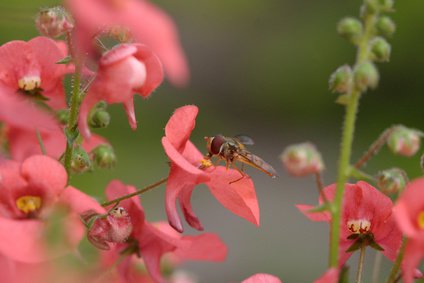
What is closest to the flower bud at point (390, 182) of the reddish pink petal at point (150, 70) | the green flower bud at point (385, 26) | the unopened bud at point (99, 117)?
the green flower bud at point (385, 26)

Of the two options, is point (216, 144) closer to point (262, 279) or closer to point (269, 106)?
point (262, 279)

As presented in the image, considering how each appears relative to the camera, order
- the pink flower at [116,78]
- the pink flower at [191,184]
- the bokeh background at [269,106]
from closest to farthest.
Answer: the pink flower at [116,78], the pink flower at [191,184], the bokeh background at [269,106]

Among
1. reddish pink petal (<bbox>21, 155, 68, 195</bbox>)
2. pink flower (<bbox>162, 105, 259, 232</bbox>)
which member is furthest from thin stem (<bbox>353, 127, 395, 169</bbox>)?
reddish pink petal (<bbox>21, 155, 68, 195</bbox>)

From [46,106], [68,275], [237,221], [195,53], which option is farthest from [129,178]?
[68,275]

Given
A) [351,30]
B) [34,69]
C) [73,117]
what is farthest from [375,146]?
[34,69]

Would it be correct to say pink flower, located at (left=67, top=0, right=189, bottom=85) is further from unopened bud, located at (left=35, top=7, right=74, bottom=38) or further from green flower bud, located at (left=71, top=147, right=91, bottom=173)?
green flower bud, located at (left=71, top=147, right=91, bottom=173)

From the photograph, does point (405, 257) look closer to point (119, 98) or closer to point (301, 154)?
point (301, 154)

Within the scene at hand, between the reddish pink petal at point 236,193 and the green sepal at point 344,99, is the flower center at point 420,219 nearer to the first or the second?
the green sepal at point 344,99

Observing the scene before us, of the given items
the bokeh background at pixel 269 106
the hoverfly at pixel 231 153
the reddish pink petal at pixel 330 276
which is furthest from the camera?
the bokeh background at pixel 269 106
